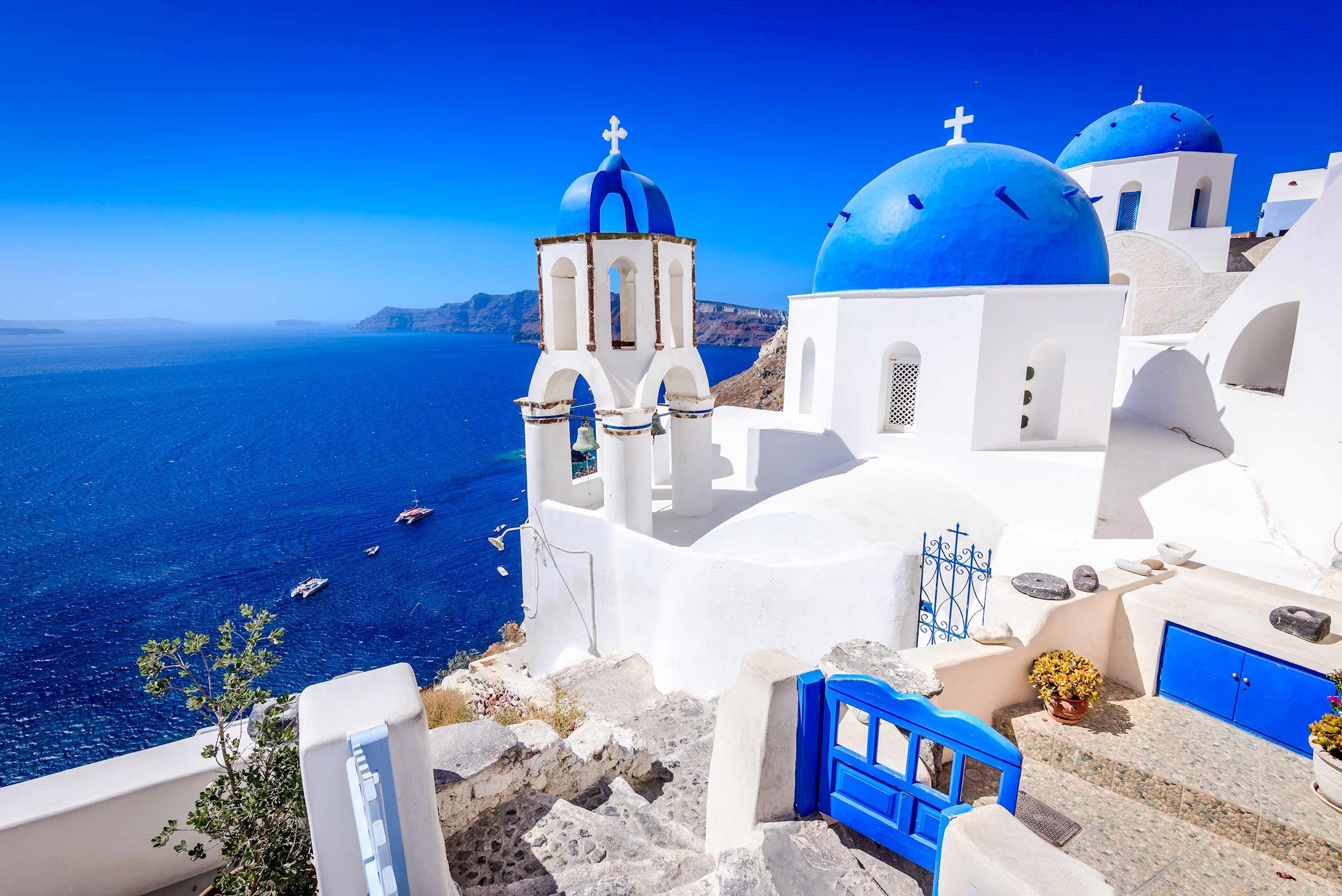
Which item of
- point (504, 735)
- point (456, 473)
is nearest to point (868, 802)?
point (504, 735)

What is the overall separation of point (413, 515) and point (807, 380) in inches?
1265

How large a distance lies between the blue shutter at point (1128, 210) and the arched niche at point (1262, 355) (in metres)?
9.28

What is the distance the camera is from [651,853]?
4.35m

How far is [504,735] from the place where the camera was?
484cm

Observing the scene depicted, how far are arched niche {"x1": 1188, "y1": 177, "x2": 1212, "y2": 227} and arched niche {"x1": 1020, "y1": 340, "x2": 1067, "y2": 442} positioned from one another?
12719 mm

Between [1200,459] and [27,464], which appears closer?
[1200,459]

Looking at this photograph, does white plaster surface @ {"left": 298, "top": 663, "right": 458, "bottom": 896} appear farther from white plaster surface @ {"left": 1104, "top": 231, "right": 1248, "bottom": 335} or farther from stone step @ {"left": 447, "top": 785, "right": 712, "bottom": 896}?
white plaster surface @ {"left": 1104, "top": 231, "right": 1248, "bottom": 335}

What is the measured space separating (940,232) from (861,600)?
22.2 feet

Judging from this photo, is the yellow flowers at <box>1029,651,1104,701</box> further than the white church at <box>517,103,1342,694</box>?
No

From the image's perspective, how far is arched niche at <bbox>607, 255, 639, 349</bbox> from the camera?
10688mm

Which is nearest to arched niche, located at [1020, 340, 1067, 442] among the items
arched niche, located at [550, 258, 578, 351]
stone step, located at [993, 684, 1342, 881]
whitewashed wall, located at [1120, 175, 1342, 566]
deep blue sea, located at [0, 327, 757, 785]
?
whitewashed wall, located at [1120, 175, 1342, 566]

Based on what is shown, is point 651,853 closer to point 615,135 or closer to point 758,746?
point 758,746

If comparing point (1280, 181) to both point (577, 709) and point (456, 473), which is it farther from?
point (456, 473)

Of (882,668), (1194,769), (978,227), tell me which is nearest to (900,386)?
(978,227)
